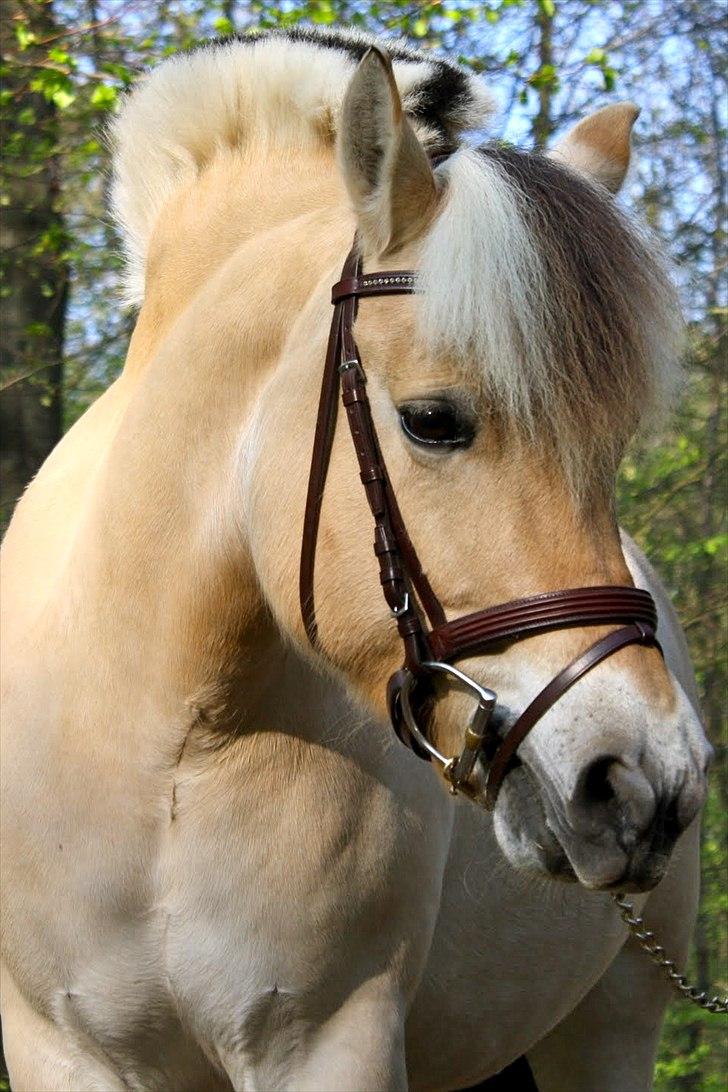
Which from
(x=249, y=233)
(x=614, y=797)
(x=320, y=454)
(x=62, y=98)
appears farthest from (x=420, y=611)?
(x=62, y=98)

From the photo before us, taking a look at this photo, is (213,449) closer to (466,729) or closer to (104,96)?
(466,729)

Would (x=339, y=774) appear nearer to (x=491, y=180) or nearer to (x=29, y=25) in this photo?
(x=491, y=180)

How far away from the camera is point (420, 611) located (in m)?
2.17

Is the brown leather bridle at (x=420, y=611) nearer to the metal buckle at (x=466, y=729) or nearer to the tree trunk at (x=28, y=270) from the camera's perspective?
the metal buckle at (x=466, y=729)

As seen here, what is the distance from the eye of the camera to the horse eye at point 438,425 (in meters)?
2.13

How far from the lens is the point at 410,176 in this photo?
7.41ft

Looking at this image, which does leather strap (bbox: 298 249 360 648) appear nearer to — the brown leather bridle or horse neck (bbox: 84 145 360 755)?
the brown leather bridle

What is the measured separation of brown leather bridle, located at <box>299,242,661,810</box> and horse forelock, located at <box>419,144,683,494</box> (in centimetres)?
15

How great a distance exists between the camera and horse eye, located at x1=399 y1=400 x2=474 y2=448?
6.98ft

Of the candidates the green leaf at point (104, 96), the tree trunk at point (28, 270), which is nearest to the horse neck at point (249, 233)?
the green leaf at point (104, 96)

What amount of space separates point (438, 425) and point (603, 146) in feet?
2.81

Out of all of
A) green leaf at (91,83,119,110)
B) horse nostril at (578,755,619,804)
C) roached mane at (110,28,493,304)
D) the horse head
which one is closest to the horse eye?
the horse head

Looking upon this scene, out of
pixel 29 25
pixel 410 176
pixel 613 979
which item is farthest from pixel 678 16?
pixel 410 176

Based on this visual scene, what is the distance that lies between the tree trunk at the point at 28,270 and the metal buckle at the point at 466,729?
405 centimetres
